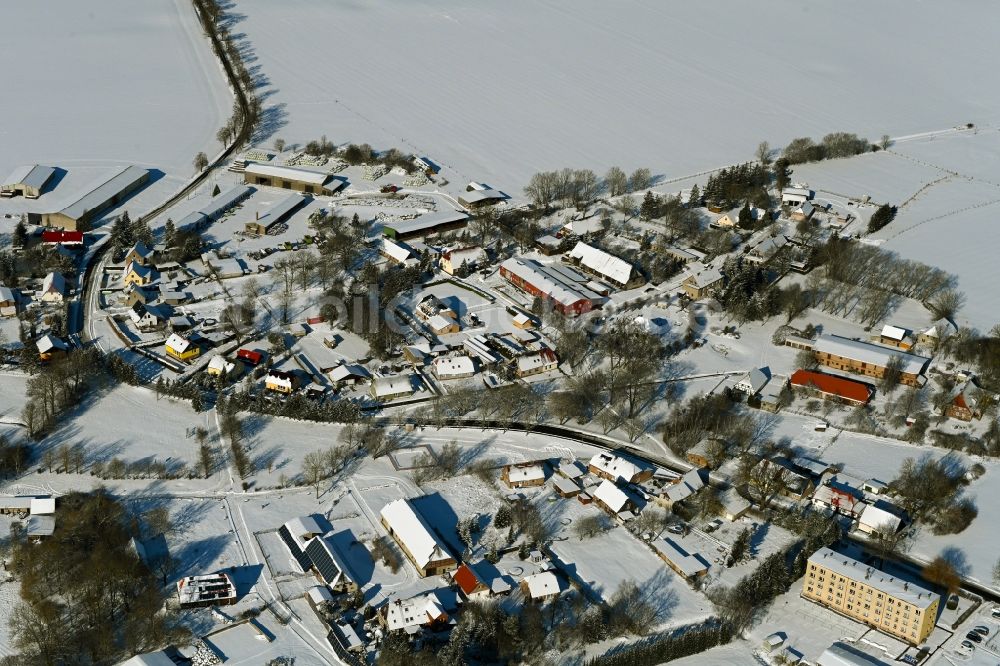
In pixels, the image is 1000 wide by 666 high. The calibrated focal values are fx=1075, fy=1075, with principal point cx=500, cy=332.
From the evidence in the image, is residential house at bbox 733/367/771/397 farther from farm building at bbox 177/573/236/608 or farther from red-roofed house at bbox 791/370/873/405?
farm building at bbox 177/573/236/608

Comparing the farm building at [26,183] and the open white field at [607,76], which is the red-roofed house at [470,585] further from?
the farm building at [26,183]

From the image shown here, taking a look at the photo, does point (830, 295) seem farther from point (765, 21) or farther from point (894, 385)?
point (765, 21)

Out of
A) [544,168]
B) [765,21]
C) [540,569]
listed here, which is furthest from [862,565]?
[765,21]

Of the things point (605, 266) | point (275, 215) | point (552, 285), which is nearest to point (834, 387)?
point (605, 266)

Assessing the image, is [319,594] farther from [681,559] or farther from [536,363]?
[536,363]

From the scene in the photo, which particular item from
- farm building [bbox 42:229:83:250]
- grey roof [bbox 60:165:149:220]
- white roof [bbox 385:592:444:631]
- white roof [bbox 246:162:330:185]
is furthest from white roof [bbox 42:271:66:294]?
white roof [bbox 385:592:444:631]
